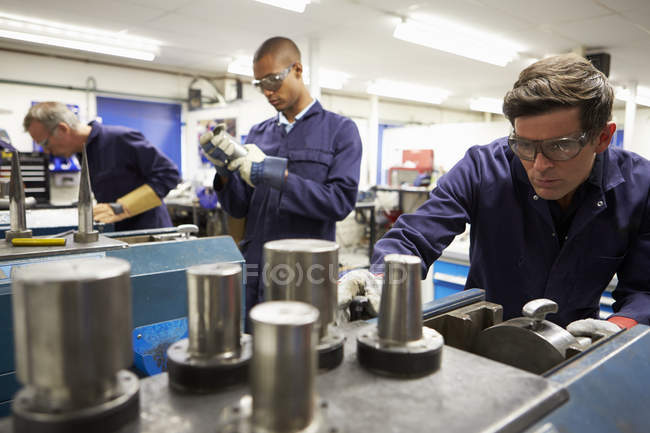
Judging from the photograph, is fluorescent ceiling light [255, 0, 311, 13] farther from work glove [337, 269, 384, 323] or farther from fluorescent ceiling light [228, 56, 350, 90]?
work glove [337, 269, 384, 323]

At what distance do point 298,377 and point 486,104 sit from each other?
1012 cm

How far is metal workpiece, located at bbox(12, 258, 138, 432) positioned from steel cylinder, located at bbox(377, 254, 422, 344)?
0.88 ft

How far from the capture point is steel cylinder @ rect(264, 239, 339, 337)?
0.45 m

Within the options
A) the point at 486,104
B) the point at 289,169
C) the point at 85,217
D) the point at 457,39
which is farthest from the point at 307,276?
the point at 486,104

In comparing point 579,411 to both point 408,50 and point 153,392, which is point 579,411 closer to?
point 153,392

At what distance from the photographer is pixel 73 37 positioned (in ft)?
15.4

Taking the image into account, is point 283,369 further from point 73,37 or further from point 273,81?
point 73,37

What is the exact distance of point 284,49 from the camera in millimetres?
1723

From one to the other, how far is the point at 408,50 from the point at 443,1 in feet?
5.33

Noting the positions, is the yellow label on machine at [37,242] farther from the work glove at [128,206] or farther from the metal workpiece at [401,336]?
the metal workpiece at [401,336]

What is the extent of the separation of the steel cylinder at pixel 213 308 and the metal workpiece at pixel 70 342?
0.08 meters

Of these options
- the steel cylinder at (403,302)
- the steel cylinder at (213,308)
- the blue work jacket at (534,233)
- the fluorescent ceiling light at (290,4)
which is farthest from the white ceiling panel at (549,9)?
the steel cylinder at (213,308)

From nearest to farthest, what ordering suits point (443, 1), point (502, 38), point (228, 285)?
1. point (228, 285)
2. point (443, 1)
3. point (502, 38)

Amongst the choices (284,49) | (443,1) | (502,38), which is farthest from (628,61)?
(284,49)
